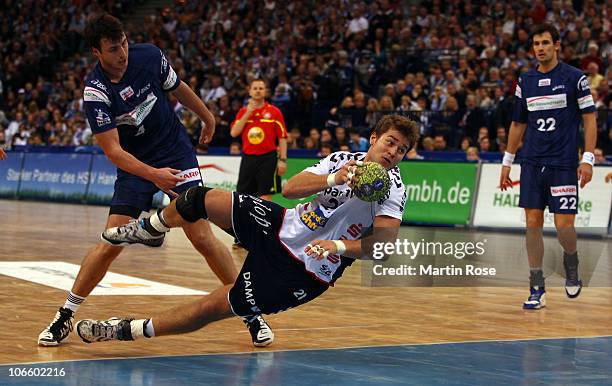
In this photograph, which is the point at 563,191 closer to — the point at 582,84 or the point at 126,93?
the point at 582,84

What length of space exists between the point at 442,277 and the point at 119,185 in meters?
5.25

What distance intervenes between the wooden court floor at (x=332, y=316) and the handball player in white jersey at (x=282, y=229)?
0.33m

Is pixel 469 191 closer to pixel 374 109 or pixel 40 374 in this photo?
pixel 374 109

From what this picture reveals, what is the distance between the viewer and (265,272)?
6016 mm

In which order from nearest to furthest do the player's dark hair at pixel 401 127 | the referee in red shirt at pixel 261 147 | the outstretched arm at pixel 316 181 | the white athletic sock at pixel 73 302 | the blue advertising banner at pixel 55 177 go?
1. the outstretched arm at pixel 316 181
2. the player's dark hair at pixel 401 127
3. the white athletic sock at pixel 73 302
4. the referee in red shirt at pixel 261 147
5. the blue advertising banner at pixel 55 177

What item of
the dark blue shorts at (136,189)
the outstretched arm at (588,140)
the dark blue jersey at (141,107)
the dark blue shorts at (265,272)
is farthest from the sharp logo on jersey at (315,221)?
the outstretched arm at (588,140)

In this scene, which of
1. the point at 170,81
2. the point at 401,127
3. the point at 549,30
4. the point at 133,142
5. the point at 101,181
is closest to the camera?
the point at 401,127

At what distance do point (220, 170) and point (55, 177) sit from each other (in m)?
6.05

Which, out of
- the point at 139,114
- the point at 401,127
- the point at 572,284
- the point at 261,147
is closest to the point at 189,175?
the point at 139,114

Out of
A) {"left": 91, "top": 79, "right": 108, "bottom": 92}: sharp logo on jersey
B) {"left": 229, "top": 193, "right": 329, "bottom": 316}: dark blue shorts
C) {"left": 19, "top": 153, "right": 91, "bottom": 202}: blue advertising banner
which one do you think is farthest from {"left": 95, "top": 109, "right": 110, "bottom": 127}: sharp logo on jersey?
{"left": 19, "top": 153, "right": 91, "bottom": 202}: blue advertising banner

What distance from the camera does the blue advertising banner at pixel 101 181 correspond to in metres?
24.3

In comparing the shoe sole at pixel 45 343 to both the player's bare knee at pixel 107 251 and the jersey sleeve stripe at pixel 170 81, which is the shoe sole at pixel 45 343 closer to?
the player's bare knee at pixel 107 251

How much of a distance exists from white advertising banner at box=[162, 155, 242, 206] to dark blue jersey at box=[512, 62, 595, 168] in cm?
1232

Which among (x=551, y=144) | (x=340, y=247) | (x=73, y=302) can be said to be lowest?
(x=73, y=302)
